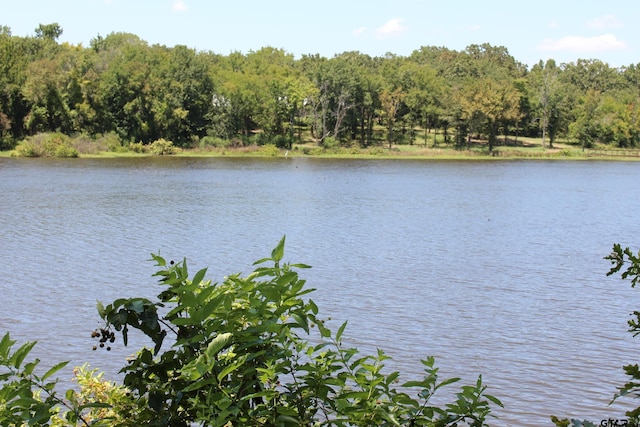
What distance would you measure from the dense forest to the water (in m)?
36.4

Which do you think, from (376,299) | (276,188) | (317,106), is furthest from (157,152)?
(376,299)

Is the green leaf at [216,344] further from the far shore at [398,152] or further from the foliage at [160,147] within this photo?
the foliage at [160,147]

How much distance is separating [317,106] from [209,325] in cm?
9541

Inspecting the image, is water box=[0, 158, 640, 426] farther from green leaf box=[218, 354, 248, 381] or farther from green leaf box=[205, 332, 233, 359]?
green leaf box=[205, 332, 233, 359]

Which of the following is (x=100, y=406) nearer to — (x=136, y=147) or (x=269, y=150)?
(x=136, y=147)

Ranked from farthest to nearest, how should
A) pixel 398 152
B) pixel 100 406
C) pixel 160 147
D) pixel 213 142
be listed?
pixel 398 152
pixel 213 142
pixel 160 147
pixel 100 406

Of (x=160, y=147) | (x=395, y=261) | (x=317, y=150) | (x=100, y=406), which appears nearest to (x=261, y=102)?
(x=317, y=150)

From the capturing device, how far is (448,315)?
1619 centimetres

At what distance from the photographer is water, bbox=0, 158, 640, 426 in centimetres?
1316

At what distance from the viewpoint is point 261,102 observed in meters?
94.2

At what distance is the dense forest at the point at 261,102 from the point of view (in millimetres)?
84625

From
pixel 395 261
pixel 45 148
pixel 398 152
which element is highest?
pixel 45 148

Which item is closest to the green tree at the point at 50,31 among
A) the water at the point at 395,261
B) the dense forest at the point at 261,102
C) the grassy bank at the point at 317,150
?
the dense forest at the point at 261,102

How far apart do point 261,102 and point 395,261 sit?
73.9 metres
